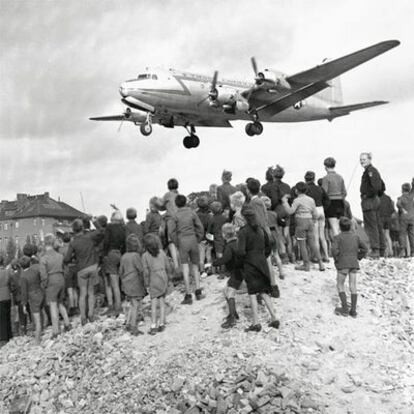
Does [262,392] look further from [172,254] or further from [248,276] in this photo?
[172,254]

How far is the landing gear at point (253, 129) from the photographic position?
25.2m

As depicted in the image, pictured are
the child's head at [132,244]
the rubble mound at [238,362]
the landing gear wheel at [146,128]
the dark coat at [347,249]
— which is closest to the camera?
the rubble mound at [238,362]

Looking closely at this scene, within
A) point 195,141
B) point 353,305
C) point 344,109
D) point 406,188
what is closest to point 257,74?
point 195,141

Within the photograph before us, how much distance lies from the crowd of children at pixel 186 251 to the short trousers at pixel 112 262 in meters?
0.02

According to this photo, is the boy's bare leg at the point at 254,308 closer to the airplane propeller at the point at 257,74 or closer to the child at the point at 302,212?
the child at the point at 302,212

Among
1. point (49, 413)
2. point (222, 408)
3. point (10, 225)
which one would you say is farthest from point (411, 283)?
point (10, 225)

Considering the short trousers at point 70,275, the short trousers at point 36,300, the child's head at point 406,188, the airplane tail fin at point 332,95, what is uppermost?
the airplane tail fin at point 332,95

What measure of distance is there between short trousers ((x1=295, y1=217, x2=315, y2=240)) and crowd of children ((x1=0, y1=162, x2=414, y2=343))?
0.08 feet

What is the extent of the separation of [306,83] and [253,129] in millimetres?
3199

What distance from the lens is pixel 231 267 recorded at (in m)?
9.27

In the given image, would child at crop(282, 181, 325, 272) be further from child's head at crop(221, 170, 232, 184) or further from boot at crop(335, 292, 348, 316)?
boot at crop(335, 292, 348, 316)

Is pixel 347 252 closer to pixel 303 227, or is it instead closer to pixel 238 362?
pixel 303 227

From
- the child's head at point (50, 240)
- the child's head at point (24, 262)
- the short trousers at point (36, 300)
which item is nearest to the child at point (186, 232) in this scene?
the child's head at point (50, 240)

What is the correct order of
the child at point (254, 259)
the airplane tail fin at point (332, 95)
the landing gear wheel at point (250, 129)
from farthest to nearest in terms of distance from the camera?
the airplane tail fin at point (332, 95) → the landing gear wheel at point (250, 129) → the child at point (254, 259)
